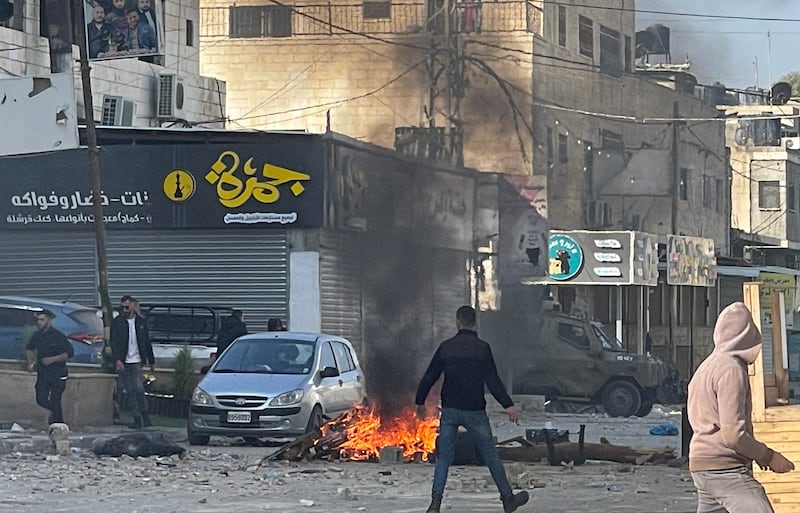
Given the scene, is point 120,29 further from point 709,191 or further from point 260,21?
point 709,191

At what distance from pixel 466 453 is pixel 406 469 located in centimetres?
81

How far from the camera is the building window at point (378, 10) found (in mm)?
38000

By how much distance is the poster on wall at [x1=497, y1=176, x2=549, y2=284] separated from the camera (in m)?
35.3

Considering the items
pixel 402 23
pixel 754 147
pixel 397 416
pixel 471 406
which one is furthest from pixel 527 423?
pixel 754 147

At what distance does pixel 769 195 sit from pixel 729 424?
55058 mm

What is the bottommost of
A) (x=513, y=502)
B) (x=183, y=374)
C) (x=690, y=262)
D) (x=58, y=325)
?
(x=183, y=374)

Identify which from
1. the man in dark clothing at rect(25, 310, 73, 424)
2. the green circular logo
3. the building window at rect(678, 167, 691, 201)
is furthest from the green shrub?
the building window at rect(678, 167, 691, 201)

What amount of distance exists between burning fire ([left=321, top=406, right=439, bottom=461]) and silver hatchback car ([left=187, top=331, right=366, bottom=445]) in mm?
729

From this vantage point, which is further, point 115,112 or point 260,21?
point 260,21

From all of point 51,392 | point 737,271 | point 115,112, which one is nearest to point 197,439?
point 51,392

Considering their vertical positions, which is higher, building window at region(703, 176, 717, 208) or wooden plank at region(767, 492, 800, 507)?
building window at region(703, 176, 717, 208)

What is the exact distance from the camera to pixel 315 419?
19484mm

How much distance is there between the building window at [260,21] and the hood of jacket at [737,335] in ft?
121

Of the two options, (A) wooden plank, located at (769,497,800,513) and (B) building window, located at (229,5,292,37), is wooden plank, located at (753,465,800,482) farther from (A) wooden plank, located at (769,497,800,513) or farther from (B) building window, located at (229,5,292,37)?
(B) building window, located at (229,5,292,37)
